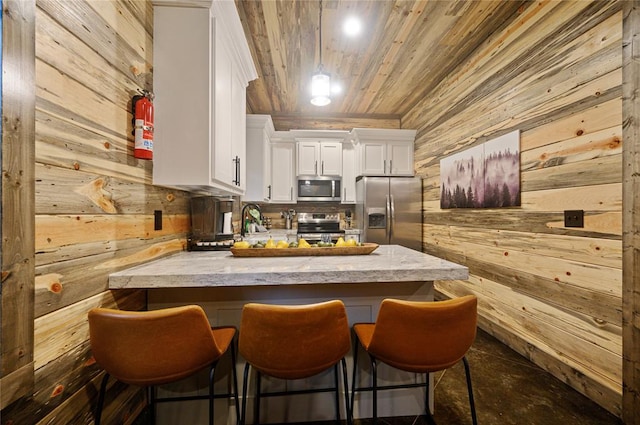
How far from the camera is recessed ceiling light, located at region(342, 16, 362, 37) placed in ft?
7.44

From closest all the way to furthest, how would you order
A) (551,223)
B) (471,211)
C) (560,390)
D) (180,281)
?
(180,281) < (560,390) < (551,223) < (471,211)

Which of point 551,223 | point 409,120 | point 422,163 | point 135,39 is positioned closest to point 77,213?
point 135,39

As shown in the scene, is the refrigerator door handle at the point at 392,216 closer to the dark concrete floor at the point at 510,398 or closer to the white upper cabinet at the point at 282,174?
the white upper cabinet at the point at 282,174

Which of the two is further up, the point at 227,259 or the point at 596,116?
the point at 596,116

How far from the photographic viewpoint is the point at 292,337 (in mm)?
989

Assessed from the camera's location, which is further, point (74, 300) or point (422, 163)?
point (422, 163)

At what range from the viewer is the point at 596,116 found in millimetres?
1584

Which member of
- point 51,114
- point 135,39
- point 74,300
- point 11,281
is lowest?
point 74,300

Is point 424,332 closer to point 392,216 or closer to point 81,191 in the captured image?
point 81,191

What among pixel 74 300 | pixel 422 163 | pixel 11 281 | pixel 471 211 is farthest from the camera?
pixel 422 163

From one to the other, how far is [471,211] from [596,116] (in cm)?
131

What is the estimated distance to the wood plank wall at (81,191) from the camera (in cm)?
90

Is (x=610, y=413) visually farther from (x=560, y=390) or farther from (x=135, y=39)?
(x=135, y=39)

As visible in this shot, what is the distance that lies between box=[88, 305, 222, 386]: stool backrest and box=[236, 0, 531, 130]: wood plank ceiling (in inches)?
94.7
